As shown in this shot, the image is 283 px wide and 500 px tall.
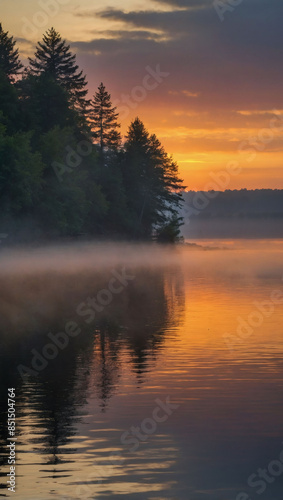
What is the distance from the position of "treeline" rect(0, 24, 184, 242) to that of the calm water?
5077 centimetres

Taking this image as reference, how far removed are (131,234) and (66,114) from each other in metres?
30.2

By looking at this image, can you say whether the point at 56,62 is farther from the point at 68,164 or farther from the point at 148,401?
the point at 148,401

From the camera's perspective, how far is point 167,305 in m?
43.2

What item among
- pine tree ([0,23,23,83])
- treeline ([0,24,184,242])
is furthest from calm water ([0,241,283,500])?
pine tree ([0,23,23,83])

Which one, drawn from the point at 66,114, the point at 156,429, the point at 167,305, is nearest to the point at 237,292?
the point at 167,305

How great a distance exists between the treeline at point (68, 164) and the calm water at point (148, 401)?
50771mm

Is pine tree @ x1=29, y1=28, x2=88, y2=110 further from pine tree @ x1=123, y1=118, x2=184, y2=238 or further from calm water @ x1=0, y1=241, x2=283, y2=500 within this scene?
calm water @ x1=0, y1=241, x2=283, y2=500

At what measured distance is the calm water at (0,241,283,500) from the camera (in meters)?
14.0

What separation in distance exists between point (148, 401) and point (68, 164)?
96.2 metres

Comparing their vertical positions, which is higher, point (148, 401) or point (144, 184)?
point (144, 184)

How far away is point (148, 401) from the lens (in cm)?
1959

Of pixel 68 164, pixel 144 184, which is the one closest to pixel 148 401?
pixel 68 164

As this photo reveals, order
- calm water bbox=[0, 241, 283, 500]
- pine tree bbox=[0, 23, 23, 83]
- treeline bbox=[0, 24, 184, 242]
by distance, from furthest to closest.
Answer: pine tree bbox=[0, 23, 23, 83]
treeline bbox=[0, 24, 184, 242]
calm water bbox=[0, 241, 283, 500]

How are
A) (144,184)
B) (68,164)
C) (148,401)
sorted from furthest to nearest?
(144,184) < (68,164) < (148,401)
